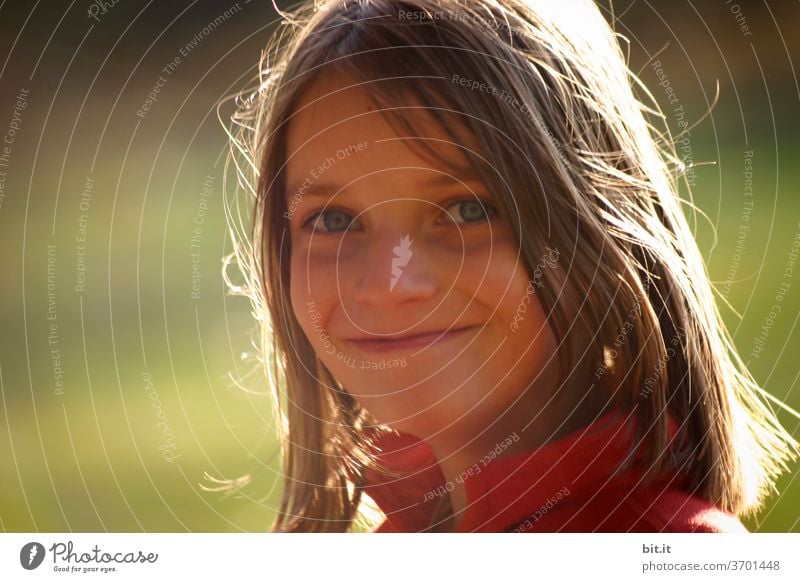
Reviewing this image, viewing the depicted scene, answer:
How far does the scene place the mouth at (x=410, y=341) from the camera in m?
0.89

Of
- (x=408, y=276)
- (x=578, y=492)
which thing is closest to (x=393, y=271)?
(x=408, y=276)

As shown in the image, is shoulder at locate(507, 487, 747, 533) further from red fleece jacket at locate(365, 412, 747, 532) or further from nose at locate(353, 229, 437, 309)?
nose at locate(353, 229, 437, 309)

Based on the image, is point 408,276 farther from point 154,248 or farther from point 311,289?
point 154,248

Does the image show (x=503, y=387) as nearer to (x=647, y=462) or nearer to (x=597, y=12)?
(x=647, y=462)

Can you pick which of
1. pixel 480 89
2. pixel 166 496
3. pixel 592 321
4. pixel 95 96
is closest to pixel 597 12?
Result: pixel 480 89

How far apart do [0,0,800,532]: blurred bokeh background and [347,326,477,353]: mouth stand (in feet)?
0.52

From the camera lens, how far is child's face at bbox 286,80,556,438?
0.86 m

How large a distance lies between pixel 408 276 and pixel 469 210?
0.27 ft

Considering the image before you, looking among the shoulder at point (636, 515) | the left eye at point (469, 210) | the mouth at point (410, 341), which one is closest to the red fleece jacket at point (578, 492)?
the shoulder at point (636, 515)

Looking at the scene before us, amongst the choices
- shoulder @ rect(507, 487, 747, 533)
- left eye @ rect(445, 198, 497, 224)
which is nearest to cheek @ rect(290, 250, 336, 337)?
left eye @ rect(445, 198, 497, 224)

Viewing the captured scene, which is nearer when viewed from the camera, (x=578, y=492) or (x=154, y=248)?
(x=578, y=492)

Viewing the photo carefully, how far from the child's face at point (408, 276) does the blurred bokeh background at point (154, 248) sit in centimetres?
13

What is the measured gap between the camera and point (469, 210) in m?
0.86

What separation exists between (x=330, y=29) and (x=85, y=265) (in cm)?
37
